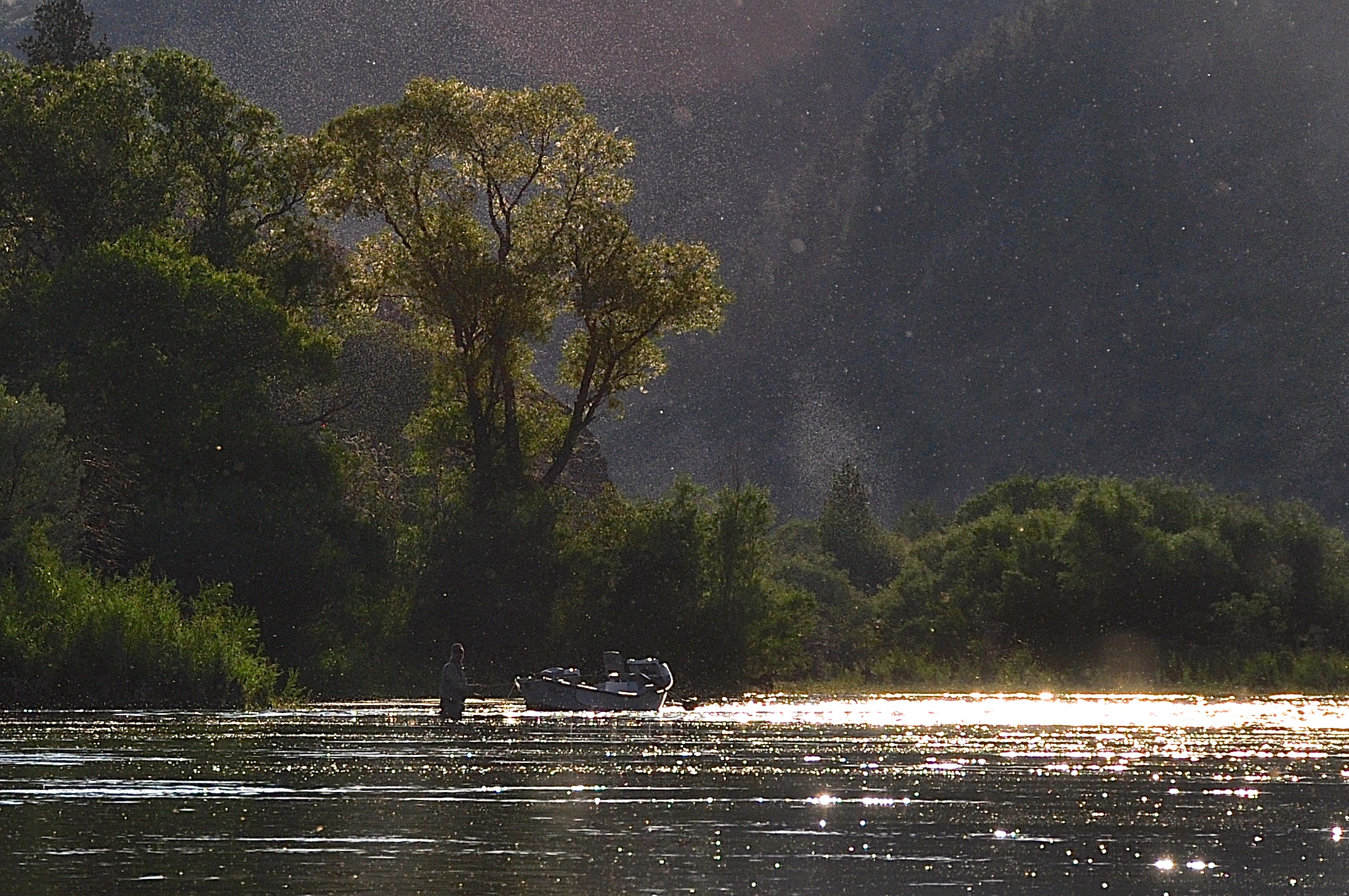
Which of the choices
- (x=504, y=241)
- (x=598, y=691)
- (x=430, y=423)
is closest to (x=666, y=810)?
(x=598, y=691)

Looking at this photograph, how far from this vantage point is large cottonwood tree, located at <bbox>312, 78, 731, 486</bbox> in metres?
83.8

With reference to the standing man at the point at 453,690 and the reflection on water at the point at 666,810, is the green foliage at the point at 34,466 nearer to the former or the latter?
the standing man at the point at 453,690

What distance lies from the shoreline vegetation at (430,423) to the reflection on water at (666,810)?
31.4 m

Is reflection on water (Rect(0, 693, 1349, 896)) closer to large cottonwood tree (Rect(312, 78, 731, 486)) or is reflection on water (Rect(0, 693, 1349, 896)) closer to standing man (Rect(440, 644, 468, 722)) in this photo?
standing man (Rect(440, 644, 468, 722))

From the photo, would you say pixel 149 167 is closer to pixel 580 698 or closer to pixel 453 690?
pixel 580 698

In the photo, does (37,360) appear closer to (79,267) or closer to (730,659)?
(79,267)

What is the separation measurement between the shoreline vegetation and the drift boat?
37.4 feet

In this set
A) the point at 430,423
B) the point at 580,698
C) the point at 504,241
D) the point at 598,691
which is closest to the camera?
the point at 580,698

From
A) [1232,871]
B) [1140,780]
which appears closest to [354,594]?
[1140,780]

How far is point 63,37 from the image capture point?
11831 cm

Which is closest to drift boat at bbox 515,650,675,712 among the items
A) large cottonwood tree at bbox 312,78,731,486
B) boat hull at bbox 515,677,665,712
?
boat hull at bbox 515,677,665,712

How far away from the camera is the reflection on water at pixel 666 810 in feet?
54.5

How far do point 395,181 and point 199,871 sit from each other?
68.8 m

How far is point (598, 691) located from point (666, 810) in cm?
4013
